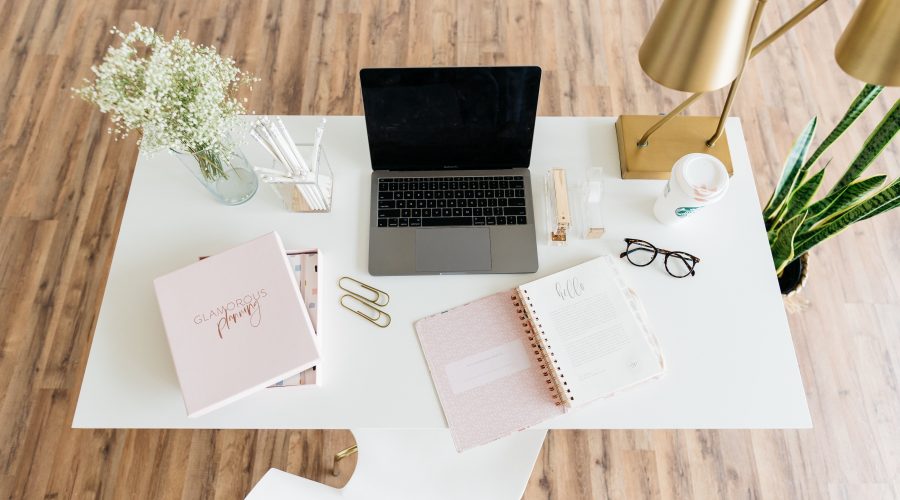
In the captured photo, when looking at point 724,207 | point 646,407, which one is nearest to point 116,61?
point 646,407

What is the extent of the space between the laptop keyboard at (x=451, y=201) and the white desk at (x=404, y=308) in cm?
6

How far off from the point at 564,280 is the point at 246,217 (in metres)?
0.70

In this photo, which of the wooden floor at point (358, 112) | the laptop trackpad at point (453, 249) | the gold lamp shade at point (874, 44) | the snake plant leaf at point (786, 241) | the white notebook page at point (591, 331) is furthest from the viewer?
the wooden floor at point (358, 112)

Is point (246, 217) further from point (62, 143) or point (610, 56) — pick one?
point (610, 56)

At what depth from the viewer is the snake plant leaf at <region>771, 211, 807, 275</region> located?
4.33 feet

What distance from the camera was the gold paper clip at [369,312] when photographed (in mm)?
1146

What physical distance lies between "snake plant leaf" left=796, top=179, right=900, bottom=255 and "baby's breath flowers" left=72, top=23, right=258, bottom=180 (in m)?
1.31

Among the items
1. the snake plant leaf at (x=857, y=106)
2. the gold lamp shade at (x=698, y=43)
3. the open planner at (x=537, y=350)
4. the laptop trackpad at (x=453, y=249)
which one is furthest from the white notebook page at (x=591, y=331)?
the snake plant leaf at (x=857, y=106)

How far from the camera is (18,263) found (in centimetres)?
196

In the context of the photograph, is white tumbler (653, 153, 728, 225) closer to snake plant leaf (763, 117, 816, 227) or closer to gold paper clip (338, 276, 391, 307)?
snake plant leaf (763, 117, 816, 227)

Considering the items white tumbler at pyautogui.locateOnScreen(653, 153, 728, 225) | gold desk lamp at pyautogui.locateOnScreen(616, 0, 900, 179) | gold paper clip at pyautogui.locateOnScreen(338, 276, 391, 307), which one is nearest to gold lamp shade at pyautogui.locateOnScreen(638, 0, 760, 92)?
gold desk lamp at pyautogui.locateOnScreen(616, 0, 900, 179)

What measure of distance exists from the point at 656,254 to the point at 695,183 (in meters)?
0.17

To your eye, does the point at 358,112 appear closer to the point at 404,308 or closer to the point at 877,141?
the point at 404,308

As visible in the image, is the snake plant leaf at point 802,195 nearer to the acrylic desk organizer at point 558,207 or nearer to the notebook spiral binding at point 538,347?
the acrylic desk organizer at point 558,207
